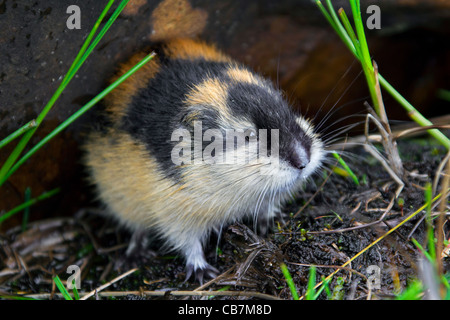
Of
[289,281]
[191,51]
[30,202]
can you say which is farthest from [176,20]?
[289,281]

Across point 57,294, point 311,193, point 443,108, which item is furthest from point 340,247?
point 443,108

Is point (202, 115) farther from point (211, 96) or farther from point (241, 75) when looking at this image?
point (241, 75)

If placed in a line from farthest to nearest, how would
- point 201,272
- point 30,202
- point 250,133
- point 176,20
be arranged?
point 176,20 → point 30,202 → point 201,272 → point 250,133

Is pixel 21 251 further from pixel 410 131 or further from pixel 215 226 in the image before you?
pixel 410 131

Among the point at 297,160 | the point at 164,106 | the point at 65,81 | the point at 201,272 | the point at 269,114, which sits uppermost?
the point at 65,81

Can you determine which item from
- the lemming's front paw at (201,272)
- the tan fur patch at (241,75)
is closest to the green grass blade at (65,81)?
the tan fur patch at (241,75)

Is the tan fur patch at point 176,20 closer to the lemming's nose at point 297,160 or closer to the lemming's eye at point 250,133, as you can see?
the lemming's eye at point 250,133

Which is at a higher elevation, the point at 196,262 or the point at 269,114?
the point at 269,114
